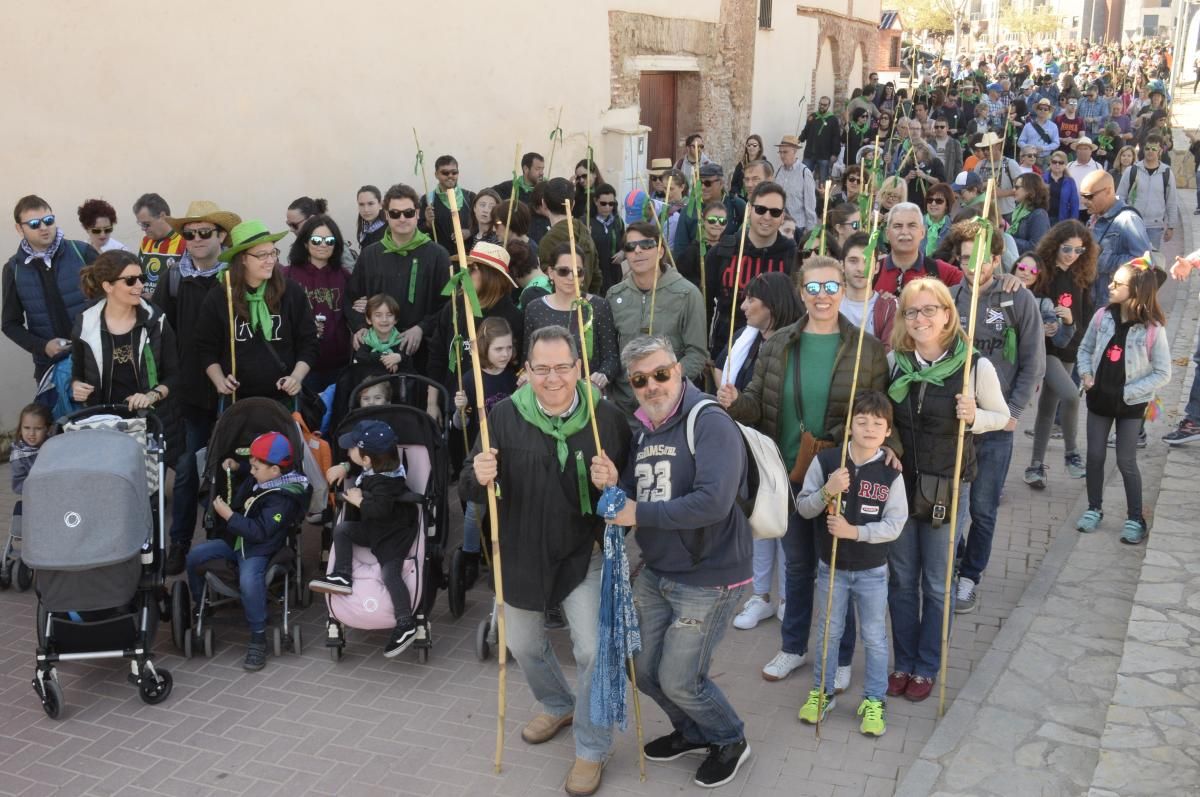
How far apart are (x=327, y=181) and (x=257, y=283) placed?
502 cm

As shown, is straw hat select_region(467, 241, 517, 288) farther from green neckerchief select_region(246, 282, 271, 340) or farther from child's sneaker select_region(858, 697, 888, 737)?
child's sneaker select_region(858, 697, 888, 737)

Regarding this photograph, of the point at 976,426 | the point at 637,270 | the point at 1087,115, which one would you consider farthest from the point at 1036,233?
the point at 1087,115

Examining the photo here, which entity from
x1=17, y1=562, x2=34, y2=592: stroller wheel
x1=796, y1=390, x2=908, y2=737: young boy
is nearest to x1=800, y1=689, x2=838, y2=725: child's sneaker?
x1=796, y1=390, x2=908, y2=737: young boy

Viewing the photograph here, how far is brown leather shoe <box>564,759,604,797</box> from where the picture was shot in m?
4.69

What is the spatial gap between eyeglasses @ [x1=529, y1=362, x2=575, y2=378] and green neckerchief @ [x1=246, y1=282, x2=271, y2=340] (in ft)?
9.46

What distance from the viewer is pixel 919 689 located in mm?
5375

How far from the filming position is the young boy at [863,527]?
4961 millimetres

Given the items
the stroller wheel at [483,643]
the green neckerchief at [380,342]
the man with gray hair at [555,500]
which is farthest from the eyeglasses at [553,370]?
the green neckerchief at [380,342]

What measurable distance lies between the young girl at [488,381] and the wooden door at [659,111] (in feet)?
39.2

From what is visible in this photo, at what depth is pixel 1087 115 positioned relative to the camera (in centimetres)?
2309

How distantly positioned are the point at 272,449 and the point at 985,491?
3.63 metres

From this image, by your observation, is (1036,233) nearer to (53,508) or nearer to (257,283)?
(257,283)

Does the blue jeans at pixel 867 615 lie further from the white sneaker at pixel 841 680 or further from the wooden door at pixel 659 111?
the wooden door at pixel 659 111

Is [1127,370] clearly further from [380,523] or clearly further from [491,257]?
[380,523]
